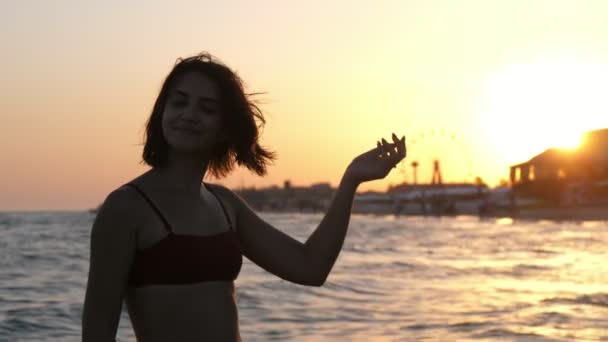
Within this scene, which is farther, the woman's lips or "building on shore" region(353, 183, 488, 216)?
"building on shore" region(353, 183, 488, 216)

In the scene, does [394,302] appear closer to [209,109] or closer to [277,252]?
[277,252]

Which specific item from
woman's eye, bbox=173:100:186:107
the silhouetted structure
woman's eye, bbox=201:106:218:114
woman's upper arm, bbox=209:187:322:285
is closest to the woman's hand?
woman's upper arm, bbox=209:187:322:285

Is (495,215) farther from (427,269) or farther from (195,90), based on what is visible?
(195,90)

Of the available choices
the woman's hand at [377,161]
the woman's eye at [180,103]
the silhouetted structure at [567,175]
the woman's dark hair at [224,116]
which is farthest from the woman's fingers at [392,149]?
the silhouetted structure at [567,175]

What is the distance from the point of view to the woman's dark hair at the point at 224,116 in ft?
9.71

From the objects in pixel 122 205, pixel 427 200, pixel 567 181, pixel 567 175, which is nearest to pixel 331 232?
pixel 122 205

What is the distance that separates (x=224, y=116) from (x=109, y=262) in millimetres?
602

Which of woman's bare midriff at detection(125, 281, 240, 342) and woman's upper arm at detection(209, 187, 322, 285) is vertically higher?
woman's upper arm at detection(209, 187, 322, 285)

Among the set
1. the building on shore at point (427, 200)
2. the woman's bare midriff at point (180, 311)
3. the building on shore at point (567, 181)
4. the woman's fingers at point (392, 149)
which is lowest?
the building on shore at point (427, 200)

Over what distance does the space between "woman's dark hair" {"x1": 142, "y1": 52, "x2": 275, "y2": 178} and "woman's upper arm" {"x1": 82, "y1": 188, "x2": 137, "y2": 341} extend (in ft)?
0.94

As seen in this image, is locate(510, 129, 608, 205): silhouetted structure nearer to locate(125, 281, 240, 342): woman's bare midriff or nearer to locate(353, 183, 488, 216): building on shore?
locate(353, 183, 488, 216): building on shore

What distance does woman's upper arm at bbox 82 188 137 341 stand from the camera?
8.63 ft

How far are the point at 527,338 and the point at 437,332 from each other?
3.06 ft

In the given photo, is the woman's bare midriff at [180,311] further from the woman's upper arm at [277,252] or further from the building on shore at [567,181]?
the building on shore at [567,181]
